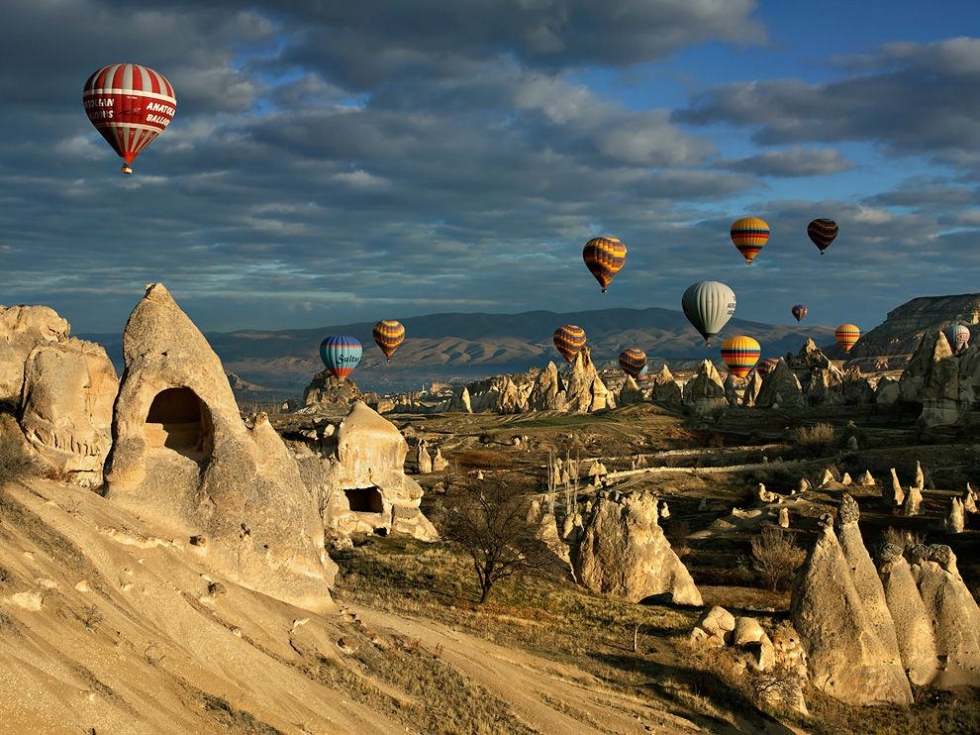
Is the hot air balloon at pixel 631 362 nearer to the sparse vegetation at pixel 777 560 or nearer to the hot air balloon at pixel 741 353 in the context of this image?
the hot air balloon at pixel 741 353

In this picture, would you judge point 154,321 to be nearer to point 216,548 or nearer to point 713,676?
point 216,548

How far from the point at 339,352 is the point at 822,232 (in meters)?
65.2

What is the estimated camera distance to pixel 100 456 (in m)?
18.8

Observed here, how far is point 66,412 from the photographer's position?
18500mm

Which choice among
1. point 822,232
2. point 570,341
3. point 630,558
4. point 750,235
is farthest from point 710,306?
point 630,558

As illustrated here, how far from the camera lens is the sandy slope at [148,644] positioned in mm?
10391

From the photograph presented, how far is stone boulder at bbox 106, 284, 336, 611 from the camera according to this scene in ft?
52.4

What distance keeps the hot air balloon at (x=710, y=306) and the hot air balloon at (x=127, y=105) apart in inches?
2582

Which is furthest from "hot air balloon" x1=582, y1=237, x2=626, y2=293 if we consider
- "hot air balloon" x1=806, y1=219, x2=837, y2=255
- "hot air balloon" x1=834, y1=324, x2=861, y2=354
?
"hot air balloon" x1=834, y1=324, x2=861, y2=354

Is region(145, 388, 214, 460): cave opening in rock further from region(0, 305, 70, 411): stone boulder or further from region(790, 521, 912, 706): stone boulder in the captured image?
region(790, 521, 912, 706): stone boulder

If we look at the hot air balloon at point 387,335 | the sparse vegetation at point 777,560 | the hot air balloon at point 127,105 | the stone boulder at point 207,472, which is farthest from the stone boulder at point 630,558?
the hot air balloon at point 387,335

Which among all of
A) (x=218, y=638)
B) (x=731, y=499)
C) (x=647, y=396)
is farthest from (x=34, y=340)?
(x=647, y=396)

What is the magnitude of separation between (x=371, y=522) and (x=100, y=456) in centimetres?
1917

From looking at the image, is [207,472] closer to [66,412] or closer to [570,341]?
[66,412]
